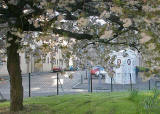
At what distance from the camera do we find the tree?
Answer: 141 inches

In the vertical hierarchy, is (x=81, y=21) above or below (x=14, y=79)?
above

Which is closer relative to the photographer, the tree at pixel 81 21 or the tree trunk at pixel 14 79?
the tree at pixel 81 21

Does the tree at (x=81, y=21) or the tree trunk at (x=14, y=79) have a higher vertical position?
the tree at (x=81, y=21)

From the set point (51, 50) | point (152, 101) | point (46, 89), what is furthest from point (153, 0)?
point (46, 89)

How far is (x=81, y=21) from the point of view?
3.96 meters

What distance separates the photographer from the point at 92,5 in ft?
18.8

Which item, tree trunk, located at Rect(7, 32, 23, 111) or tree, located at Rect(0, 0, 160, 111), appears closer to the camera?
tree, located at Rect(0, 0, 160, 111)

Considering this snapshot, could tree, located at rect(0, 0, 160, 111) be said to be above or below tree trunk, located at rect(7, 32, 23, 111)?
above

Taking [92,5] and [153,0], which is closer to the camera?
[153,0]

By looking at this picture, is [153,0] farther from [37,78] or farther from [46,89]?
[37,78]

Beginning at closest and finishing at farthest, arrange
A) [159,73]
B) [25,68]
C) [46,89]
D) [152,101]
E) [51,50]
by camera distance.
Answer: [159,73]
[51,50]
[152,101]
[46,89]
[25,68]

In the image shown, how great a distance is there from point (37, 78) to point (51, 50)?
1167 centimetres

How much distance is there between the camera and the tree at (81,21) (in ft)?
11.8

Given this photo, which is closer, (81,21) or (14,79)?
(81,21)
